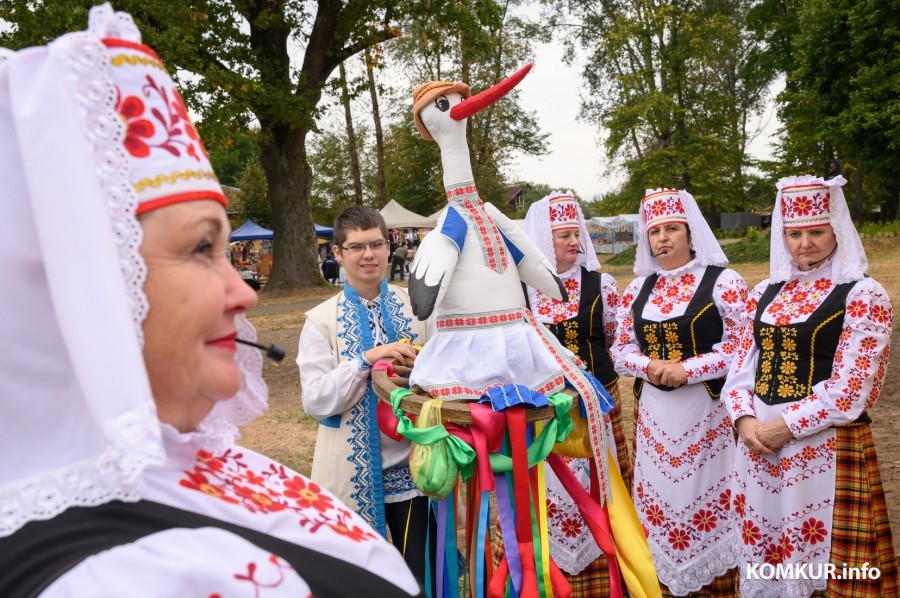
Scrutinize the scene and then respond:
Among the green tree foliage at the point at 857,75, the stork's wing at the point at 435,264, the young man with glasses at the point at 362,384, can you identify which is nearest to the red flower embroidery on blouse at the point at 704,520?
the young man with glasses at the point at 362,384

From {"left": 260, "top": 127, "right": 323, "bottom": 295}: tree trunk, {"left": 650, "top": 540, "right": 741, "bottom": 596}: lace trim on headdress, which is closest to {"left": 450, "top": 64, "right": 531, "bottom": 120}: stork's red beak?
{"left": 650, "top": 540, "right": 741, "bottom": 596}: lace trim on headdress

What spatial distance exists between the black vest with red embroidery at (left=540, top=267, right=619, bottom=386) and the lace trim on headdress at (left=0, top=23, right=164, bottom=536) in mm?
3423

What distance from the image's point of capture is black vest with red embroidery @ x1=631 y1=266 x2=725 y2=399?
3842 millimetres

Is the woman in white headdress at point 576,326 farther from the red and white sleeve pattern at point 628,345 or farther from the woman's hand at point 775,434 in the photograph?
the woman's hand at point 775,434

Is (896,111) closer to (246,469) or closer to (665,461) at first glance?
(665,461)

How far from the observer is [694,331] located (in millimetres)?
3836

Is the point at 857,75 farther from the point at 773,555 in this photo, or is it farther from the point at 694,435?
the point at 773,555

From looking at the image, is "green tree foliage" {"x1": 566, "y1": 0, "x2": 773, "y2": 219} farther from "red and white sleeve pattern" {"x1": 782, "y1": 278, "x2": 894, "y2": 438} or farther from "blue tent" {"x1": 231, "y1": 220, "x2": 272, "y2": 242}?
"red and white sleeve pattern" {"x1": 782, "y1": 278, "x2": 894, "y2": 438}

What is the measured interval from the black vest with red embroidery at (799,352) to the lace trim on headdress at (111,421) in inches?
123

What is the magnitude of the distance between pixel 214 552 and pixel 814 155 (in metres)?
31.6

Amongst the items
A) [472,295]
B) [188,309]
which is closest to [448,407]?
[472,295]

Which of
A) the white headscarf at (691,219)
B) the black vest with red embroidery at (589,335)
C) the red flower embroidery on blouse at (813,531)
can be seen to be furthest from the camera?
the black vest with red embroidery at (589,335)

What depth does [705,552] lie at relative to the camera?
12.5ft

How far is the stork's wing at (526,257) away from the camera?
2.75 metres
